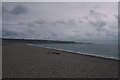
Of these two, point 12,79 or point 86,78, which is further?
point 86,78

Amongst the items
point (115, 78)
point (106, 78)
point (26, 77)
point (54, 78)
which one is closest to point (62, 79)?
point (54, 78)

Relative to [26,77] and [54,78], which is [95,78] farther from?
[26,77]

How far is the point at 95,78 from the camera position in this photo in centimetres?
691

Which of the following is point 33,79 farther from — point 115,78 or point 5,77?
point 115,78

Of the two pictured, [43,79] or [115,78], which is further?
[115,78]

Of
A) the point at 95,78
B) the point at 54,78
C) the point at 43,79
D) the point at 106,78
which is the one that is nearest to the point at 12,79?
the point at 43,79

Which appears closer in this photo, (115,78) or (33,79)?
(33,79)

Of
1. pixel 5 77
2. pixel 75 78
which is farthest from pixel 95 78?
pixel 5 77

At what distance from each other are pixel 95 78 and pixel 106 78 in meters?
0.72

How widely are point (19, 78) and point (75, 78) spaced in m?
3.19

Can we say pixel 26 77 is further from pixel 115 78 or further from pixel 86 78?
pixel 115 78

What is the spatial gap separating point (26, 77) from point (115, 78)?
531 cm

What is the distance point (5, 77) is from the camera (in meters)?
6.68

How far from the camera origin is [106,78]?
23.1ft
